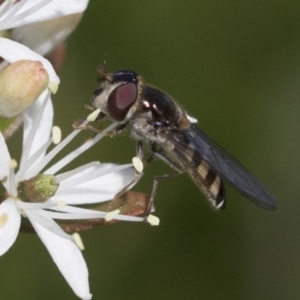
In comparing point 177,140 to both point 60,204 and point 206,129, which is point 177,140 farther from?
point 206,129

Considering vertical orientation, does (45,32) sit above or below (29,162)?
above

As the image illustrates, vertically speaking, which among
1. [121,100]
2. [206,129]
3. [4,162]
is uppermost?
[121,100]

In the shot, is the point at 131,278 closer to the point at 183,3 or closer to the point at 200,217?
the point at 200,217

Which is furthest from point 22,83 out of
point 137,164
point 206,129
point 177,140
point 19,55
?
point 206,129

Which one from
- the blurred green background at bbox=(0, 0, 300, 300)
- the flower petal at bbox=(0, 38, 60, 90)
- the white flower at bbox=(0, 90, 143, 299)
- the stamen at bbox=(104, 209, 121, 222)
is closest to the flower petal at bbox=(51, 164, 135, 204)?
the white flower at bbox=(0, 90, 143, 299)

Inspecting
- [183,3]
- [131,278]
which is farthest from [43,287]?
[183,3]

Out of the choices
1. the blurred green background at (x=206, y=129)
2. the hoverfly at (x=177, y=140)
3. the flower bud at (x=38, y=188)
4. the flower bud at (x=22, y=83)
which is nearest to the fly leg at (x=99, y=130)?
the hoverfly at (x=177, y=140)

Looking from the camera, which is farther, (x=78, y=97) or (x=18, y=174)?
(x=78, y=97)

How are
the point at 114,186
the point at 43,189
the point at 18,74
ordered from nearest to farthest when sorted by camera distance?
the point at 18,74
the point at 43,189
the point at 114,186
